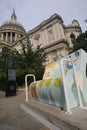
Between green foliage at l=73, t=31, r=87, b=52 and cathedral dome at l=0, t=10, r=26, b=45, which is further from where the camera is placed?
cathedral dome at l=0, t=10, r=26, b=45

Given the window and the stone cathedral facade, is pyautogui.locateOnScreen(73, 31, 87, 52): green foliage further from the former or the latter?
the window

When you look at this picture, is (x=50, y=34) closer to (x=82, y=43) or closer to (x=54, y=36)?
(x=54, y=36)

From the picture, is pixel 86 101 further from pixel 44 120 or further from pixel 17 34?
pixel 17 34

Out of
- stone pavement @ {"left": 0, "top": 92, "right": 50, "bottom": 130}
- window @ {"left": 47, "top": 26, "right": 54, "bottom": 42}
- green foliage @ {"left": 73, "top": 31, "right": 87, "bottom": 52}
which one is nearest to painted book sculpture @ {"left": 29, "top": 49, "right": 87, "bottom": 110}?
stone pavement @ {"left": 0, "top": 92, "right": 50, "bottom": 130}

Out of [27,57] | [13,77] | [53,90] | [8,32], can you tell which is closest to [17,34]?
[8,32]

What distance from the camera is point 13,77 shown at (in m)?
9.99

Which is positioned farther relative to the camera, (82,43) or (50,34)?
(50,34)

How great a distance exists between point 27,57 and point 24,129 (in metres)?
13.3

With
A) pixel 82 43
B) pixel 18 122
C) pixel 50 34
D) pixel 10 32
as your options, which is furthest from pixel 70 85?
pixel 10 32

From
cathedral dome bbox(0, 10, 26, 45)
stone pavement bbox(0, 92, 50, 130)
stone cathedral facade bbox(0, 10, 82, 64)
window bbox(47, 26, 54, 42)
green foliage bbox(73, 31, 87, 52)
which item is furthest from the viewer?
cathedral dome bbox(0, 10, 26, 45)

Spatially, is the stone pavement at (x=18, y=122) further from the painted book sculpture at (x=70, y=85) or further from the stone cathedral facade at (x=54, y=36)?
the stone cathedral facade at (x=54, y=36)

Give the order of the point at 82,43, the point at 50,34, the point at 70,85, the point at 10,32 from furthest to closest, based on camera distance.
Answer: the point at 10,32 < the point at 50,34 < the point at 82,43 < the point at 70,85

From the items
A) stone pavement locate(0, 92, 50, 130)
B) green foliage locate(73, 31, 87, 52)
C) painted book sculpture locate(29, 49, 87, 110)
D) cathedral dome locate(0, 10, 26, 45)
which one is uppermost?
cathedral dome locate(0, 10, 26, 45)

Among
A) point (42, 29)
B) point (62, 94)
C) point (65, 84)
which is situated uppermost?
point (42, 29)
